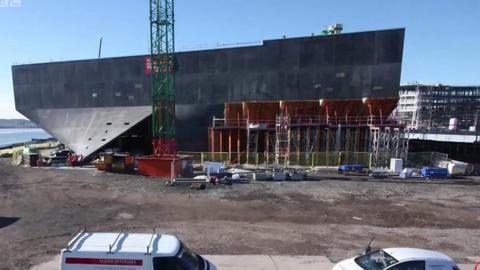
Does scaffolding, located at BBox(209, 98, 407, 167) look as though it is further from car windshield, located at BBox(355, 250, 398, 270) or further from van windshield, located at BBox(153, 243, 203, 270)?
van windshield, located at BBox(153, 243, 203, 270)

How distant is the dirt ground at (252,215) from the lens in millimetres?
12508

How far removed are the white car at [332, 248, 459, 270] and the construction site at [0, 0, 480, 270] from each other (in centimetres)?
363

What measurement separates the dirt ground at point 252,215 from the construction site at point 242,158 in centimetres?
11

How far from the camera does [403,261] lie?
724cm

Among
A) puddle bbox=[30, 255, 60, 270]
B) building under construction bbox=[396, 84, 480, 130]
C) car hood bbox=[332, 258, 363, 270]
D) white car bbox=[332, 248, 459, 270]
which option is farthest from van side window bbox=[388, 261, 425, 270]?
building under construction bbox=[396, 84, 480, 130]

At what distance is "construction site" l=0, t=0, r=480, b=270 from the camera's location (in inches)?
568

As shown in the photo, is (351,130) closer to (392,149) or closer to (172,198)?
(392,149)

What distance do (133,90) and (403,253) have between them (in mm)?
46625

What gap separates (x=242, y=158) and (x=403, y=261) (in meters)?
31.4

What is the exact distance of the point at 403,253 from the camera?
25.0 feet

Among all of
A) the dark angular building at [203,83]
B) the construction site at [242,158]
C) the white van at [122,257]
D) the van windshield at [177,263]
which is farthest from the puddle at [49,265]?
the dark angular building at [203,83]

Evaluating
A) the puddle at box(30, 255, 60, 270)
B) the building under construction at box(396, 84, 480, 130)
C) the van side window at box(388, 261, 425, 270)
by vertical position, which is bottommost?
the puddle at box(30, 255, 60, 270)

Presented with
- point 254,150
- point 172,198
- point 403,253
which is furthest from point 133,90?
point 403,253

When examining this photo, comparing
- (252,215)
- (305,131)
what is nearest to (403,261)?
(252,215)
